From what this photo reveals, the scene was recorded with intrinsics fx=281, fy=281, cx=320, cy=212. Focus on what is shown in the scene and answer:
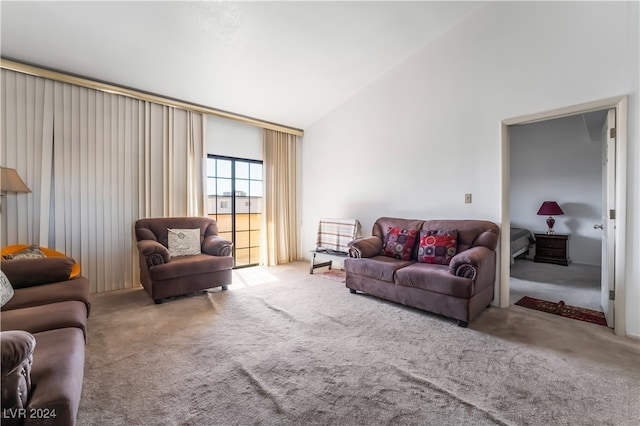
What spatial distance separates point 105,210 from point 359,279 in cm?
332

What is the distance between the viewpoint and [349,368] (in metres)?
1.94

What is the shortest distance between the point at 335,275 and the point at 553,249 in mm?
4172

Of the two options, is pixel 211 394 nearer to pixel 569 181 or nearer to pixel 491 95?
pixel 491 95

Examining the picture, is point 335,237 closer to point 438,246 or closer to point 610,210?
point 438,246

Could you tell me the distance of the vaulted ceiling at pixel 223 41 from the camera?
264 centimetres

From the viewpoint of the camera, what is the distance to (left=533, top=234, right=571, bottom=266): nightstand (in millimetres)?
5121

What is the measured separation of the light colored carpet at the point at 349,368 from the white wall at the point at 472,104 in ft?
3.21

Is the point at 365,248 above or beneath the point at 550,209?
beneath

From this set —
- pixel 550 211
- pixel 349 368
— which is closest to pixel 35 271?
pixel 349 368

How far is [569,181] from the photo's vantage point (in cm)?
532

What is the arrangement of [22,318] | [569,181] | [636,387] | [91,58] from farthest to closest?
[569,181], [91,58], [636,387], [22,318]

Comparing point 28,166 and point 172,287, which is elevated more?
point 28,166

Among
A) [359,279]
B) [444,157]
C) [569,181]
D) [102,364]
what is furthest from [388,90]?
[102,364]

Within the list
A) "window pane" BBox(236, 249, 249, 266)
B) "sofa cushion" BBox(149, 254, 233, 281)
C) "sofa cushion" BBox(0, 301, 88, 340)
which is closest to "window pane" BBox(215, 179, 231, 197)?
"window pane" BBox(236, 249, 249, 266)
